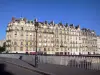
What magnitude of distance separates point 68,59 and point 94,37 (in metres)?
116

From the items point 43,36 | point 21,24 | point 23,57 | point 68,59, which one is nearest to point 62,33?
point 43,36

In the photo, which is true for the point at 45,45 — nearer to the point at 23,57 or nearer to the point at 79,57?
the point at 23,57

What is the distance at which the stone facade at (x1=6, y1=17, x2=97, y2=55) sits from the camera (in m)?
99.7

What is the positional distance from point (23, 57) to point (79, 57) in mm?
24121

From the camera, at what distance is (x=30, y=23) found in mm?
105125

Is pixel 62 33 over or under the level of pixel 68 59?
over

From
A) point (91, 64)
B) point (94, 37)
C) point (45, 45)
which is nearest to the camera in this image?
point (91, 64)

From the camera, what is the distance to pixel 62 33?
378 ft

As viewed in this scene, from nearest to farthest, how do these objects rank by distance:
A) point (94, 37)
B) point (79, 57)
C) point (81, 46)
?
1. point (79, 57)
2. point (81, 46)
3. point (94, 37)

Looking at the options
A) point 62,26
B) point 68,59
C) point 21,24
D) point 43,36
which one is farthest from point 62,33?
point 68,59

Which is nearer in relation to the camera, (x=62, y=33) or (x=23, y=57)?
(x=23, y=57)

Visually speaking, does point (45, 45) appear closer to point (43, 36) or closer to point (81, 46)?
point (43, 36)

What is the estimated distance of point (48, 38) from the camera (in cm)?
10881

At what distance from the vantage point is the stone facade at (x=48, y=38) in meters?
99.7
